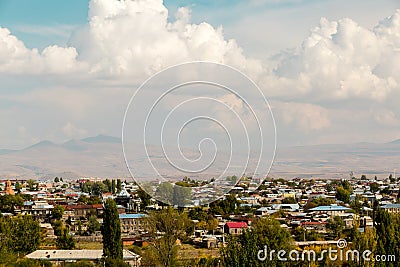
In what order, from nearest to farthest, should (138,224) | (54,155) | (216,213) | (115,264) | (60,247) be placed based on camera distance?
(115,264)
(60,247)
(138,224)
(216,213)
(54,155)

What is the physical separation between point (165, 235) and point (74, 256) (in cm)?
325

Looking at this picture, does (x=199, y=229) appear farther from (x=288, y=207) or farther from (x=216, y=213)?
(x=288, y=207)

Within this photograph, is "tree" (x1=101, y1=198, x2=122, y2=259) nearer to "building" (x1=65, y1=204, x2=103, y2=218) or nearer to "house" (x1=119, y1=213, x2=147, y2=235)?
"house" (x1=119, y1=213, x2=147, y2=235)

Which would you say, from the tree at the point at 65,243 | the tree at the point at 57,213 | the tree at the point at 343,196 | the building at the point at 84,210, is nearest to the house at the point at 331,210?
the tree at the point at 343,196

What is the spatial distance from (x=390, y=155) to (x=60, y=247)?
108 m

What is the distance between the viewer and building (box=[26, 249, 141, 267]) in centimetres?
1870

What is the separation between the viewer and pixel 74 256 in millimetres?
19531

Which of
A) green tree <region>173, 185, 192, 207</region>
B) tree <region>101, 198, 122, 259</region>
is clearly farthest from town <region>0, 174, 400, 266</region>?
tree <region>101, 198, 122, 259</region>

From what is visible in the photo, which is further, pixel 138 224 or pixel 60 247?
pixel 138 224

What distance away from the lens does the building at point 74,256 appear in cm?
1870

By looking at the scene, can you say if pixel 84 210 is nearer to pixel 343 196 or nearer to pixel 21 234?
pixel 21 234

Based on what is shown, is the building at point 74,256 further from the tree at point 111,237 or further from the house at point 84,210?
the house at point 84,210

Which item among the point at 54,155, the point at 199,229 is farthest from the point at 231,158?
the point at 54,155

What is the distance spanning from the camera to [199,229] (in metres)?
28.8
